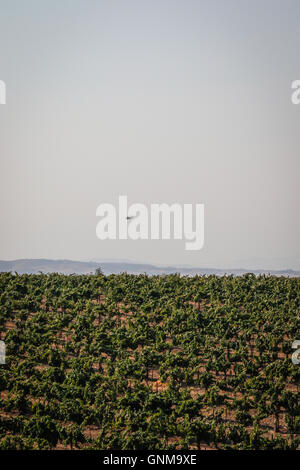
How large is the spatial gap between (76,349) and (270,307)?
12952 millimetres

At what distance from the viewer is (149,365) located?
29.0m

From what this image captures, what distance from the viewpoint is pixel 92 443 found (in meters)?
22.4

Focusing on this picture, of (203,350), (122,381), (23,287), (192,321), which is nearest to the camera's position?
(122,381)

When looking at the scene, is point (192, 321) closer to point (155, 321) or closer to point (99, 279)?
point (155, 321)

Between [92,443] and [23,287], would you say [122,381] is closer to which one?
[92,443]

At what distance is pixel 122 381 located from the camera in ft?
86.3

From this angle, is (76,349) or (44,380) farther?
(76,349)

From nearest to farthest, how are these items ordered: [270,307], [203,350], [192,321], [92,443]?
[92,443] → [203,350] → [192,321] → [270,307]

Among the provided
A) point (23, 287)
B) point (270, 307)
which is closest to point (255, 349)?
point (270, 307)

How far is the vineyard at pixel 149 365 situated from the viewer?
2312 centimetres

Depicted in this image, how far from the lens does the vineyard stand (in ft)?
75.9
